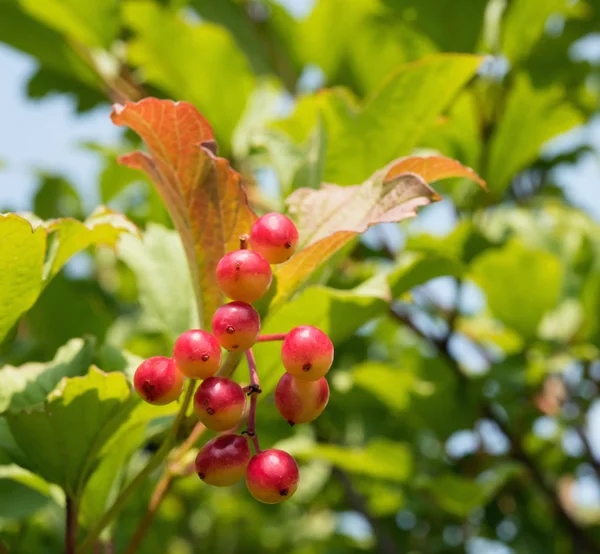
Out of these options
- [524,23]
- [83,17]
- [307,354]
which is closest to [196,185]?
[307,354]

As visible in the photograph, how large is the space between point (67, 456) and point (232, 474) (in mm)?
271

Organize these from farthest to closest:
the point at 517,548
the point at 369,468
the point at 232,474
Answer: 1. the point at 517,548
2. the point at 369,468
3. the point at 232,474

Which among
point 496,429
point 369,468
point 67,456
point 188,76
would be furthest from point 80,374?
point 496,429

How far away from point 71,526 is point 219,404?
1.04ft

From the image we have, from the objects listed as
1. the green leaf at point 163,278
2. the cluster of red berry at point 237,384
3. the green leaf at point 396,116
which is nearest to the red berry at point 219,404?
the cluster of red berry at point 237,384

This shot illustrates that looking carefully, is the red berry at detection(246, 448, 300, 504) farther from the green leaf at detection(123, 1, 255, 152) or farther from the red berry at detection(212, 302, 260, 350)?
the green leaf at detection(123, 1, 255, 152)

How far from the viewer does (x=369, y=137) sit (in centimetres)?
108

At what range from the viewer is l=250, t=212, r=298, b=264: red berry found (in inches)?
27.2

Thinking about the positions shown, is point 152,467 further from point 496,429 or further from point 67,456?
point 496,429

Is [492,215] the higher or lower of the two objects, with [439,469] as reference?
higher

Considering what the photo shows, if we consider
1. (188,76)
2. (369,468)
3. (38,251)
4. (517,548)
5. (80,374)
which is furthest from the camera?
(517,548)

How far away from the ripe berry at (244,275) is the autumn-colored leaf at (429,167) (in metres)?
0.18

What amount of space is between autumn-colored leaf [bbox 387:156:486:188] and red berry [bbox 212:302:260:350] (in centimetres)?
22

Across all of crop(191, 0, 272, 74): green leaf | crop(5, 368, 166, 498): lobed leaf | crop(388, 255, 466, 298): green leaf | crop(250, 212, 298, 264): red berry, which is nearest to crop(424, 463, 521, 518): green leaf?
crop(388, 255, 466, 298): green leaf
